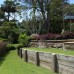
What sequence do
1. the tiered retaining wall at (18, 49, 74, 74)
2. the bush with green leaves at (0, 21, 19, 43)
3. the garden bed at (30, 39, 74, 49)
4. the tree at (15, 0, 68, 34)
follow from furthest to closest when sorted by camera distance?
the bush with green leaves at (0, 21, 19, 43) → the tree at (15, 0, 68, 34) → the garden bed at (30, 39, 74, 49) → the tiered retaining wall at (18, 49, 74, 74)

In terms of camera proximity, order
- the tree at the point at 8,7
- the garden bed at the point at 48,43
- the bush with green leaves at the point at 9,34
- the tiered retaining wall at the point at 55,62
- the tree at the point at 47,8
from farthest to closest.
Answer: the tree at the point at 8,7, the bush with green leaves at the point at 9,34, the tree at the point at 47,8, the garden bed at the point at 48,43, the tiered retaining wall at the point at 55,62

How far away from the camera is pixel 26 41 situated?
25734 mm

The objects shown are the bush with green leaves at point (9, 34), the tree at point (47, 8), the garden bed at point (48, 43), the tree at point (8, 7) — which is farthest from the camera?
the tree at point (8, 7)

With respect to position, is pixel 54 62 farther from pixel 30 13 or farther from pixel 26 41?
pixel 30 13

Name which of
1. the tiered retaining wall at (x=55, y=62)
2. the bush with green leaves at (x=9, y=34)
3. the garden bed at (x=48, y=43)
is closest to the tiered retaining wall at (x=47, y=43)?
the garden bed at (x=48, y=43)

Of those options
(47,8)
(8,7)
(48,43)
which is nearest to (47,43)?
(48,43)

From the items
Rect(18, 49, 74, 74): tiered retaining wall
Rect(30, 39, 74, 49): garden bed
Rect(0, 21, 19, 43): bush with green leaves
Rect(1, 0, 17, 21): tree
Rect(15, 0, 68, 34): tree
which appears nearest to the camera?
Rect(18, 49, 74, 74): tiered retaining wall

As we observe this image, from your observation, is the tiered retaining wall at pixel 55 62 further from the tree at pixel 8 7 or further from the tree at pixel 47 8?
the tree at pixel 8 7

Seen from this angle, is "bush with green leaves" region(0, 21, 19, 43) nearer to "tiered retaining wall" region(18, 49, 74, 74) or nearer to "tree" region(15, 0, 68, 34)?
"tree" region(15, 0, 68, 34)

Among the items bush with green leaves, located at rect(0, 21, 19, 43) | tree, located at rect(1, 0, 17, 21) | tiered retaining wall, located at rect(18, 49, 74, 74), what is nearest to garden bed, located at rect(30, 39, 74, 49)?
tiered retaining wall, located at rect(18, 49, 74, 74)

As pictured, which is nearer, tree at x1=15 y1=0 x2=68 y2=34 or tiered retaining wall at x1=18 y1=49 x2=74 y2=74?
tiered retaining wall at x1=18 y1=49 x2=74 y2=74

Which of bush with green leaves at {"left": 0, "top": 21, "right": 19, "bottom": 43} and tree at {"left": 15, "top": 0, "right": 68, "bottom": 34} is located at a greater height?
tree at {"left": 15, "top": 0, "right": 68, "bottom": 34}

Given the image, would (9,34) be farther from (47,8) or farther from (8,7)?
(8,7)

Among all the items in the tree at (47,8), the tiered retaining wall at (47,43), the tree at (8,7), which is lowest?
the tiered retaining wall at (47,43)
